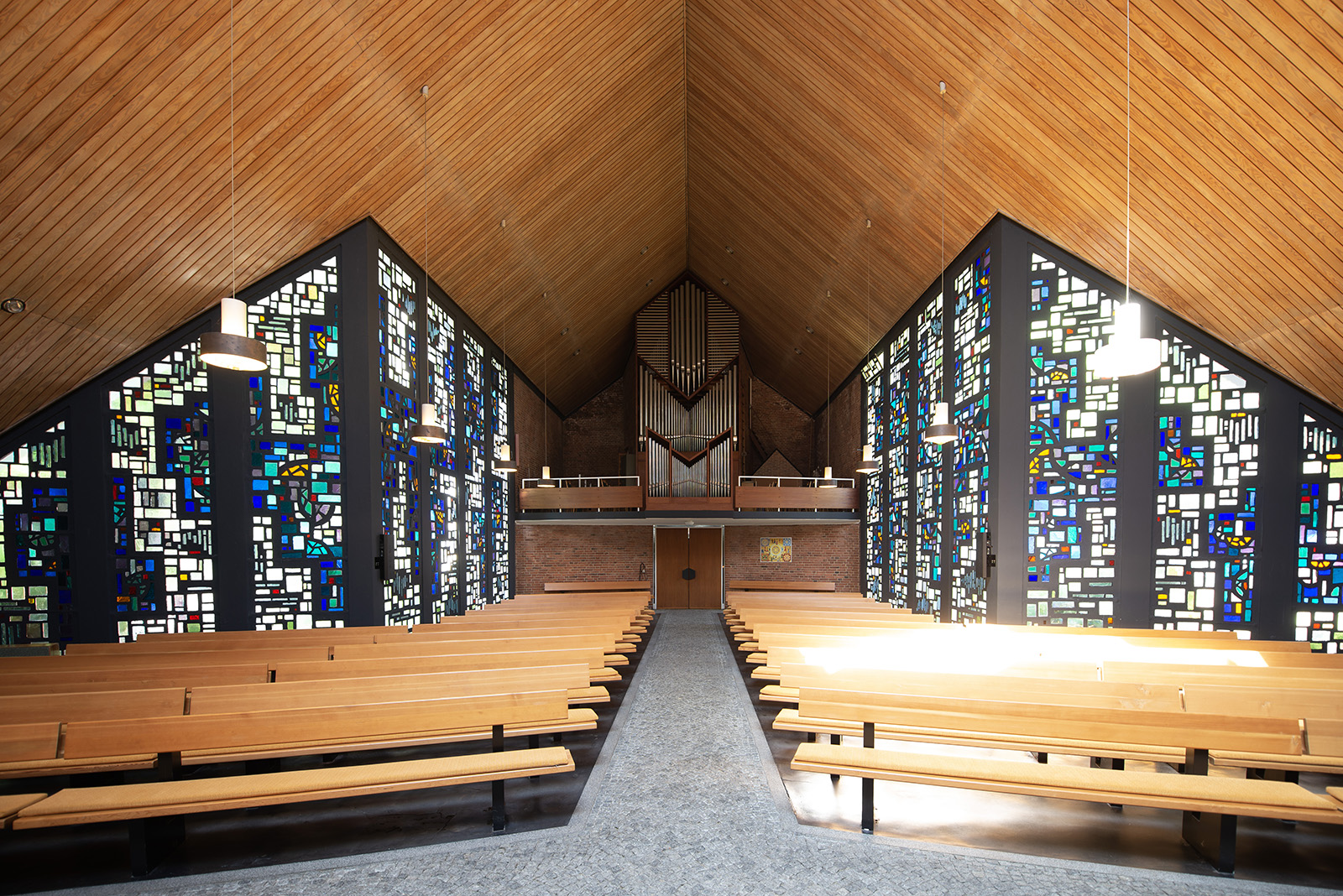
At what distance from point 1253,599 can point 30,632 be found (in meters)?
12.3

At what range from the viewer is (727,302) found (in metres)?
16.6

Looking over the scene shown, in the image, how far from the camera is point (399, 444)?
8.75m

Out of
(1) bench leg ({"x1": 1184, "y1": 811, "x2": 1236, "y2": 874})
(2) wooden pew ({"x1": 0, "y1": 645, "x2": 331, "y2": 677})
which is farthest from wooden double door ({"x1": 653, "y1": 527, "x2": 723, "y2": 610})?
(1) bench leg ({"x1": 1184, "y1": 811, "x2": 1236, "y2": 874})

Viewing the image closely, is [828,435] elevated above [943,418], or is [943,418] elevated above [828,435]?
[943,418]

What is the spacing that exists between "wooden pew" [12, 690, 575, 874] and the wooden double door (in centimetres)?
1248

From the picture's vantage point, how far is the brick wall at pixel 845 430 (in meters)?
15.1

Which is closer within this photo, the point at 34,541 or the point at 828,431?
the point at 34,541

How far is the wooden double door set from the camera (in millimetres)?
16219

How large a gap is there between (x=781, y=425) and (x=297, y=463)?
1462 centimetres

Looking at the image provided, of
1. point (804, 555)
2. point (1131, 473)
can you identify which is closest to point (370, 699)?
point (1131, 473)

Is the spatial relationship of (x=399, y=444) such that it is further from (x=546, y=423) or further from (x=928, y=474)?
(x=546, y=423)

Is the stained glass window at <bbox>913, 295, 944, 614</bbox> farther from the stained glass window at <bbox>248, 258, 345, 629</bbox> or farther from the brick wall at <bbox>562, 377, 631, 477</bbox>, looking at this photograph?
the brick wall at <bbox>562, 377, 631, 477</bbox>

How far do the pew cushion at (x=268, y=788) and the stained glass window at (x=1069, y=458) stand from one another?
20.1 feet

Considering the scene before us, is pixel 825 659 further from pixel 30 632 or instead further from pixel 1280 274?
pixel 30 632
